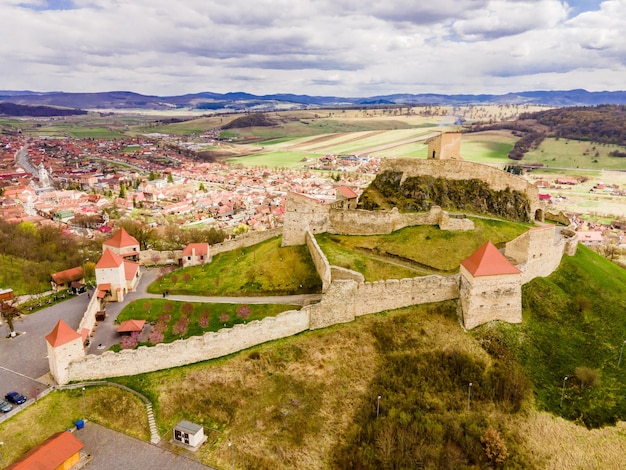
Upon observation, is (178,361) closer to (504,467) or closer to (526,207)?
(504,467)

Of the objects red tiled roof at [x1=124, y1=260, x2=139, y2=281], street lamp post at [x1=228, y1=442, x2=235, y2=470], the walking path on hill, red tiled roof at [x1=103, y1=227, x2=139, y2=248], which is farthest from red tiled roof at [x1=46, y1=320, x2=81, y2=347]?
red tiled roof at [x1=103, y1=227, x2=139, y2=248]

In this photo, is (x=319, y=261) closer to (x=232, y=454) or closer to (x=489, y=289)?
(x=489, y=289)

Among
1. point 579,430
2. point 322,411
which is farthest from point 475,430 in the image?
point 322,411

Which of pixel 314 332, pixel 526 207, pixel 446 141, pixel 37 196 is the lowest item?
pixel 37 196

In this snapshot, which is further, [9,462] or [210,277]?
[210,277]

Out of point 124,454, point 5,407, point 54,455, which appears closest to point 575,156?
point 124,454

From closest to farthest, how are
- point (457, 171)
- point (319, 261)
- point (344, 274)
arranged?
point (344, 274) < point (319, 261) < point (457, 171)
